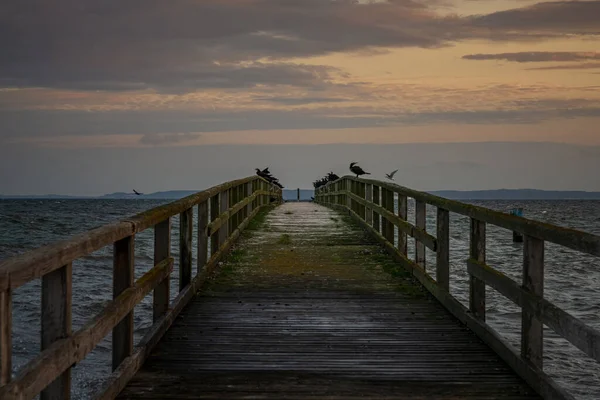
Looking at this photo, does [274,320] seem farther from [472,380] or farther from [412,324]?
[472,380]

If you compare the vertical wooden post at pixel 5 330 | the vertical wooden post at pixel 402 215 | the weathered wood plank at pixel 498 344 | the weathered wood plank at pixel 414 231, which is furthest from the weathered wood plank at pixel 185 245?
the vertical wooden post at pixel 5 330

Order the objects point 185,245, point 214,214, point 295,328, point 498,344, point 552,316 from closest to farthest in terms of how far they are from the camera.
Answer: point 552,316
point 498,344
point 295,328
point 185,245
point 214,214

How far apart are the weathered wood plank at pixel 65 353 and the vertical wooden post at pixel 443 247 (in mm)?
3367

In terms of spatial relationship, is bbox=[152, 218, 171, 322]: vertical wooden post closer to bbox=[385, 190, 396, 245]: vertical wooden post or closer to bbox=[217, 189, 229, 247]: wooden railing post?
bbox=[217, 189, 229, 247]: wooden railing post

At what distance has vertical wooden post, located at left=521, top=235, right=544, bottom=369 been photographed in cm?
468

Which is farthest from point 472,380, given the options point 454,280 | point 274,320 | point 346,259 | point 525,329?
point 454,280

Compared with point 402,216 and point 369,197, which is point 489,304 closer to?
point 369,197

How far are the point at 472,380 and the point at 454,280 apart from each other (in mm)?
11838

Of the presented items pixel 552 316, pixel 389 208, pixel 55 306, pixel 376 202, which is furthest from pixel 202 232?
pixel 376 202

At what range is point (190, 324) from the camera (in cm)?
643

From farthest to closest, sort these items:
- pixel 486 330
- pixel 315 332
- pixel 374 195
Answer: pixel 374 195 < pixel 315 332 < pixel 486 330

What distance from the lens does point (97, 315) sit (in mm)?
4141

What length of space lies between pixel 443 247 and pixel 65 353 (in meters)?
4.60

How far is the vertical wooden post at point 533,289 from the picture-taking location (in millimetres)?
4684
